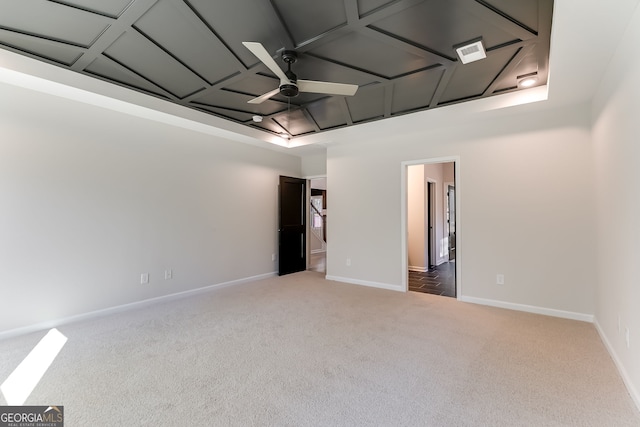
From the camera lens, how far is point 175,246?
418cm

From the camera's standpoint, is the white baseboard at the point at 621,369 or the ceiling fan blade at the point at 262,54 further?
the ceiling fan blade at the point at 262,54

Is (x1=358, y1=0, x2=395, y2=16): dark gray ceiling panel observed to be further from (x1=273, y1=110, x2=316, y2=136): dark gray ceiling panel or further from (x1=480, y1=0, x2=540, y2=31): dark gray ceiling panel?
(x1=273, y1=110, x2=316, y2=136): dark gray ceiling panel

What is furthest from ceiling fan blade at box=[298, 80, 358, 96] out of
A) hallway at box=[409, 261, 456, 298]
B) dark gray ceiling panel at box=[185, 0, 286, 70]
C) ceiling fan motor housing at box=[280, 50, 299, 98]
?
hallway at box=[409, 261, 456, 298]

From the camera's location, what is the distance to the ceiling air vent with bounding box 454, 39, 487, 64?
244 cm

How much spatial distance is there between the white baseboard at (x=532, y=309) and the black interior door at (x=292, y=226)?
10.7ft

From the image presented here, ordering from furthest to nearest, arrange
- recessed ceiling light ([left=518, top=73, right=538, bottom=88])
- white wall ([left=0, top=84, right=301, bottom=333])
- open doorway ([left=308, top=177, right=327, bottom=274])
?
open doorway ([left=308, top=177, right=327, bottom=274])
recessed ceiling light ([left=518, top=73, right=538, bottom=88])
white wall ([left=0, top=84, right=301, bottom=333])

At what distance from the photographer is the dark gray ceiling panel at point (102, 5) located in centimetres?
202

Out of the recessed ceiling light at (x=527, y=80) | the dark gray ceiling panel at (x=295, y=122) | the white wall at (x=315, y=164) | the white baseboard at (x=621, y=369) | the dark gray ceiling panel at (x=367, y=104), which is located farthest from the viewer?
the white wall at (x=315, y=164)

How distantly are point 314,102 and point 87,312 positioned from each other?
3.84 m

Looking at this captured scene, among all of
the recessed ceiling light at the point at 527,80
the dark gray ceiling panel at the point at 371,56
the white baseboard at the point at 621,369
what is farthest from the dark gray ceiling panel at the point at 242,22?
the white baseboard at the point at 621,369

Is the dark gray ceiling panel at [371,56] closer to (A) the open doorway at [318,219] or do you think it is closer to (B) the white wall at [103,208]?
(B) the white wall at [103,208]

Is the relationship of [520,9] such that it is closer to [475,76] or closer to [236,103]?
[475,76]

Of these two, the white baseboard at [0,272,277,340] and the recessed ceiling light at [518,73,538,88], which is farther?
the recessed ceiling light at [518,73,538,88]
